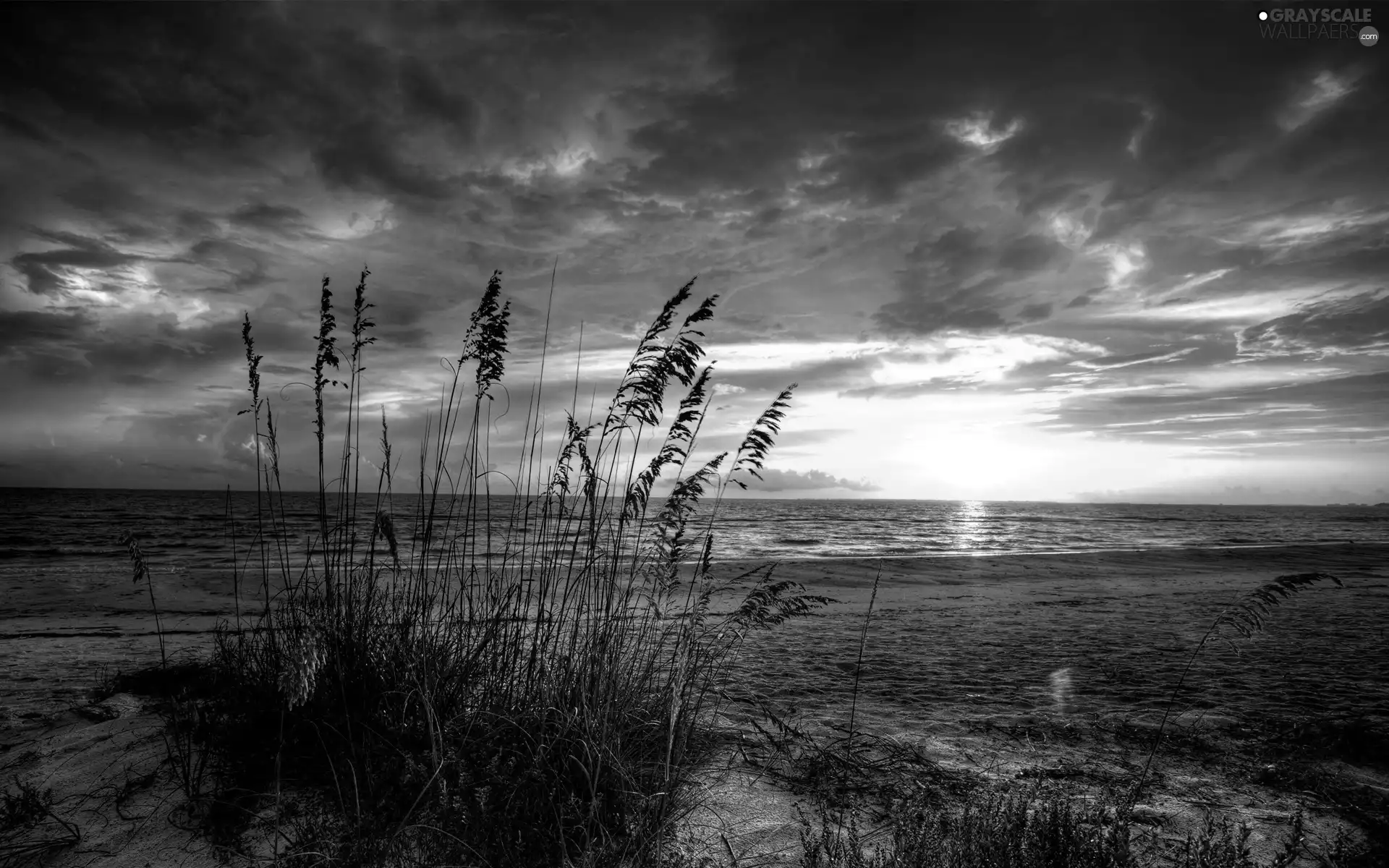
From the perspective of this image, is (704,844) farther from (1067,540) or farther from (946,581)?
(1067,540)

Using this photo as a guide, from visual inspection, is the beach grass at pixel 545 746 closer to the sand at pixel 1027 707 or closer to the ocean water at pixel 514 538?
the sand at pixel 1027 707

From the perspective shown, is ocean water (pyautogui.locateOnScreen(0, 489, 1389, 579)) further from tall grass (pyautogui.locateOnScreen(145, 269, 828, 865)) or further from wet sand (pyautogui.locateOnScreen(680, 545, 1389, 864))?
tall grass (pyautogui.locateOnScreen(145, 269, 828, 865))

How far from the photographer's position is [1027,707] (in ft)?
17.8

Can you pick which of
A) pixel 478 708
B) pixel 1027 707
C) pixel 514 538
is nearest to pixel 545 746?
pixel 478 708

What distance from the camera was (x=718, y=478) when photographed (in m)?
4.04

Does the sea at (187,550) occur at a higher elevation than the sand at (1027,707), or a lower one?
lower

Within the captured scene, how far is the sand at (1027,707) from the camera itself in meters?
3.30

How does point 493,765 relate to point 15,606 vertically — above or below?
above

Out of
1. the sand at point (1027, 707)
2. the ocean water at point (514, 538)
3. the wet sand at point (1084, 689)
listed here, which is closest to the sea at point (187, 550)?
A: the ocean water at point (514, 538)

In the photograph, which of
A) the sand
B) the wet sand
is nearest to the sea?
the sand

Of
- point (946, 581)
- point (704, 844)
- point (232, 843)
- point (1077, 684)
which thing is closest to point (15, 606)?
point (232, 843)

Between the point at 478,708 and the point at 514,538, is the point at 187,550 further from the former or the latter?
the point at 478,708

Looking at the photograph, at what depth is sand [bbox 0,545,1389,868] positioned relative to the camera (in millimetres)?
3297

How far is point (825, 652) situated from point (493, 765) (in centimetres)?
513
